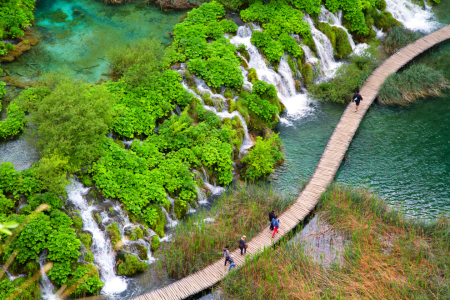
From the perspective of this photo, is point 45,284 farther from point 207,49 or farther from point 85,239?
point 207,49

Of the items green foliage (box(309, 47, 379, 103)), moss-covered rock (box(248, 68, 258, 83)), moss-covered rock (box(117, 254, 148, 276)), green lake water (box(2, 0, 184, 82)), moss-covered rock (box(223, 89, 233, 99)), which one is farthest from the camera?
green foliage (box(309, 47, 379, 103))

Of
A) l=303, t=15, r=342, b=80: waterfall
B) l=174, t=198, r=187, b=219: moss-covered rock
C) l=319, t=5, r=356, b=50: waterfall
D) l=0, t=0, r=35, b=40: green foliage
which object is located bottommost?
l=174, t=198, r=187, b=219: moss-covered rock

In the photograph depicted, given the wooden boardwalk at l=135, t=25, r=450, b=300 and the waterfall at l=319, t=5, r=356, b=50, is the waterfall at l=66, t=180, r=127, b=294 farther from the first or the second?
the waterfall at l=319, t=5, r=356, b=50

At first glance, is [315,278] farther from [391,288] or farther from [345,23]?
[345,23]

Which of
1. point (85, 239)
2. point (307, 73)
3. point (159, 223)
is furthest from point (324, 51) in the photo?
point (85, 239)

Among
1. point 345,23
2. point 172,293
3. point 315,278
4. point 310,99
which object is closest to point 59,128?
point 172,293

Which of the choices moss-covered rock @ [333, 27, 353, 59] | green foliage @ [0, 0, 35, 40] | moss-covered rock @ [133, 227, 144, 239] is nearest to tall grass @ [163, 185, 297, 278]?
moss-covered rock @ [133, 227, 144, 239]
